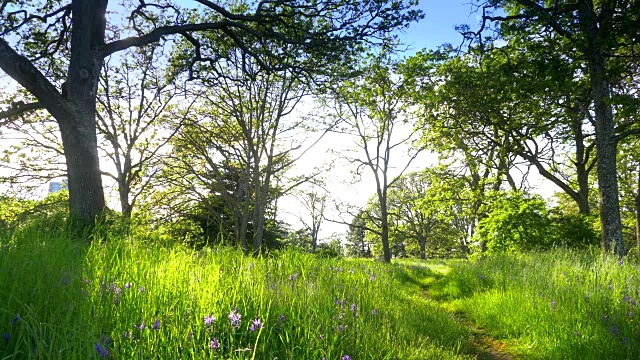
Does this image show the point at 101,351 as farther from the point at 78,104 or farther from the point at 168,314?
the point at 78,104

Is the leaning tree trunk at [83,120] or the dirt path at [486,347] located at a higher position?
the leaning tree trunk at [83,120]

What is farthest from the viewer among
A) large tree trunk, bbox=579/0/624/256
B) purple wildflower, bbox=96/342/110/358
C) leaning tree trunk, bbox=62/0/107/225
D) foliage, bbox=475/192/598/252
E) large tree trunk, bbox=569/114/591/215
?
large tree trunk, bbox=569/114/591/215

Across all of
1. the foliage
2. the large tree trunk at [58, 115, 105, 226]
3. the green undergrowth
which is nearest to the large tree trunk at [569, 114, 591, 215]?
the foliage

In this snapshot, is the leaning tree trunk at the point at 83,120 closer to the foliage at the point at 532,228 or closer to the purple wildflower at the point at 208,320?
the purple wildflower at the point at 208,320

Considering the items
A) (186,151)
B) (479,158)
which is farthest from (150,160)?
(479,158)

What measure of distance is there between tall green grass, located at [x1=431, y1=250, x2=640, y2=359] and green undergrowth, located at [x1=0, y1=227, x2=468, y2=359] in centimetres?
109

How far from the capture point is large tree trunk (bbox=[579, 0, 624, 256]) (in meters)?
8.83

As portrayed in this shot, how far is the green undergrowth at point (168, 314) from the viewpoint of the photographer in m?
1.93

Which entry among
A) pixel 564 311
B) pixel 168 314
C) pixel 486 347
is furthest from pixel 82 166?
pixel 564 311

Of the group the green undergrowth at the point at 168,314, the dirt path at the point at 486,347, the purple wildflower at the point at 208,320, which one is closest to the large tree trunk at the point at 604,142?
the dirt path at the point at 486,347

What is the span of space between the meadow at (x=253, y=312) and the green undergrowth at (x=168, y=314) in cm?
1

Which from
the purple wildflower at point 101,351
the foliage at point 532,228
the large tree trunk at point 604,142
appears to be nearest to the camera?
the purple wildflower at point 101,351

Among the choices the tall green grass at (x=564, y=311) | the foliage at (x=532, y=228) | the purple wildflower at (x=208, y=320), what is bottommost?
the tall green grass at (x=564, y=311)

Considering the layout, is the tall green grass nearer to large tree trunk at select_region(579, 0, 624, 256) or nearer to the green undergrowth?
the green undergrowth
